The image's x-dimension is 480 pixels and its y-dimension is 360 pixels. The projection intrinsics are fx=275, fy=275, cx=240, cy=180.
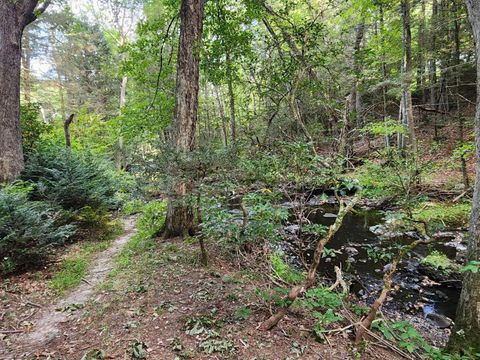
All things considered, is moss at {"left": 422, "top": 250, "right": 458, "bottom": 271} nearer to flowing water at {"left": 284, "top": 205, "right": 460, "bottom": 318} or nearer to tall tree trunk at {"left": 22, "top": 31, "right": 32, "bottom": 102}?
flowing water at {"left": 284, "top": 205, "right": 460, "bottom": 318}

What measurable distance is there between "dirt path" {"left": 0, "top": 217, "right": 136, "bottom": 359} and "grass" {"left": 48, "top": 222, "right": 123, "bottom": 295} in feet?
0.43

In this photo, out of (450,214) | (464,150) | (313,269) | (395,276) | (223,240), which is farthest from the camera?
(450,214)

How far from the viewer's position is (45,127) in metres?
9.10


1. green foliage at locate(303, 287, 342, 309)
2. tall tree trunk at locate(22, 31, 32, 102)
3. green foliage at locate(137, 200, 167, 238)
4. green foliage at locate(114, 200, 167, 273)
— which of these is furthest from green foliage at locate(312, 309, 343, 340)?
tall tree trunk at locate(22, 31, 32, 102)

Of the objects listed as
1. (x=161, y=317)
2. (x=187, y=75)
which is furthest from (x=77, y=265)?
(x=187, y=75)

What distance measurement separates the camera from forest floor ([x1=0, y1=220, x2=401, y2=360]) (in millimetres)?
2705

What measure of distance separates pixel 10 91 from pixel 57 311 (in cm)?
607

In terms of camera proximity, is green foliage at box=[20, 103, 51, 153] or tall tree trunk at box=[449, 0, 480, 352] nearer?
tall tree trunk at box=[449, 0, 480, 352]

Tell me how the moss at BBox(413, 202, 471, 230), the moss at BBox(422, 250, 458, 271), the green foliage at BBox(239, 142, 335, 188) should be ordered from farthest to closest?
1. the moss at BBox(413, 202, 471, 230)
2. the moss at BBox(422, 250, 458, 271)
3. the green foliage at BBox(239, 142, 335, 188)

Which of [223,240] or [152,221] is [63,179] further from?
[223,240]

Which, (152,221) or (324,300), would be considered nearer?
(324,300)

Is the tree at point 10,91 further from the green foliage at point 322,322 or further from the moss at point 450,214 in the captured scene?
the moss at point 450,214

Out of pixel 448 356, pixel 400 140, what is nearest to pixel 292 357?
pixel 448 356

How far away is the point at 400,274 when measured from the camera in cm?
611
